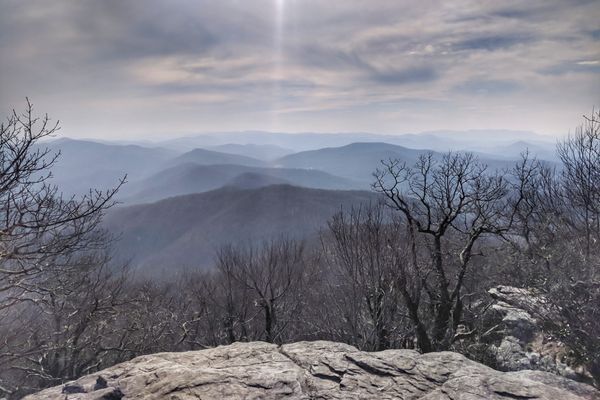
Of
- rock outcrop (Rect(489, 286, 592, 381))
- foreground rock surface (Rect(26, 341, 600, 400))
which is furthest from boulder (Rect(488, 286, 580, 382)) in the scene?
foreground rock surface (Rect(26, 341, 600, 400))

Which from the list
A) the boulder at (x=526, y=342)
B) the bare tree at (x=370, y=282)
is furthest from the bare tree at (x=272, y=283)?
the boulder at (x=526, y=342)

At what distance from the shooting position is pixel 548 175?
3058cm

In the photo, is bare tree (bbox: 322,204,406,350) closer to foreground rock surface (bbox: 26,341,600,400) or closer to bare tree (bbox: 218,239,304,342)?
bare tree (bbox: 218,239,304,342)

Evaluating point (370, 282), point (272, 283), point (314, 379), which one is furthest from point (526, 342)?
point (272, 283)

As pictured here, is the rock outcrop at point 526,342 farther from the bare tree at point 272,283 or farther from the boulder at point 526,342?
the bare tree at point 272,283

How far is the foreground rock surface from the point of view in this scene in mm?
6645

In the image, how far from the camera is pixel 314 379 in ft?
23.8

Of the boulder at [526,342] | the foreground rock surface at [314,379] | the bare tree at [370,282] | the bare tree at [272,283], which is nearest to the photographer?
the foreground rock surface at [314,379]

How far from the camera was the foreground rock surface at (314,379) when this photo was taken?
6.64 metres

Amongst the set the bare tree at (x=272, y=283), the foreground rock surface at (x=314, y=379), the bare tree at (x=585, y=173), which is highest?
the bare tree at (x=585, y=173)

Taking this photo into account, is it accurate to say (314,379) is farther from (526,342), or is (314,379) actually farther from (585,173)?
(585,173)

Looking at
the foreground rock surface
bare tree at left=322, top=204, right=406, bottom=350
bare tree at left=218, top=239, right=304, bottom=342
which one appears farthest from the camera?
bare tree at left=218, top=239, right=304, bottom=342

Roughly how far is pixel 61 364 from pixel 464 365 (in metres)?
22.3

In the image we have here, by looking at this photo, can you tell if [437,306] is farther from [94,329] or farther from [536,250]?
[94,329]
